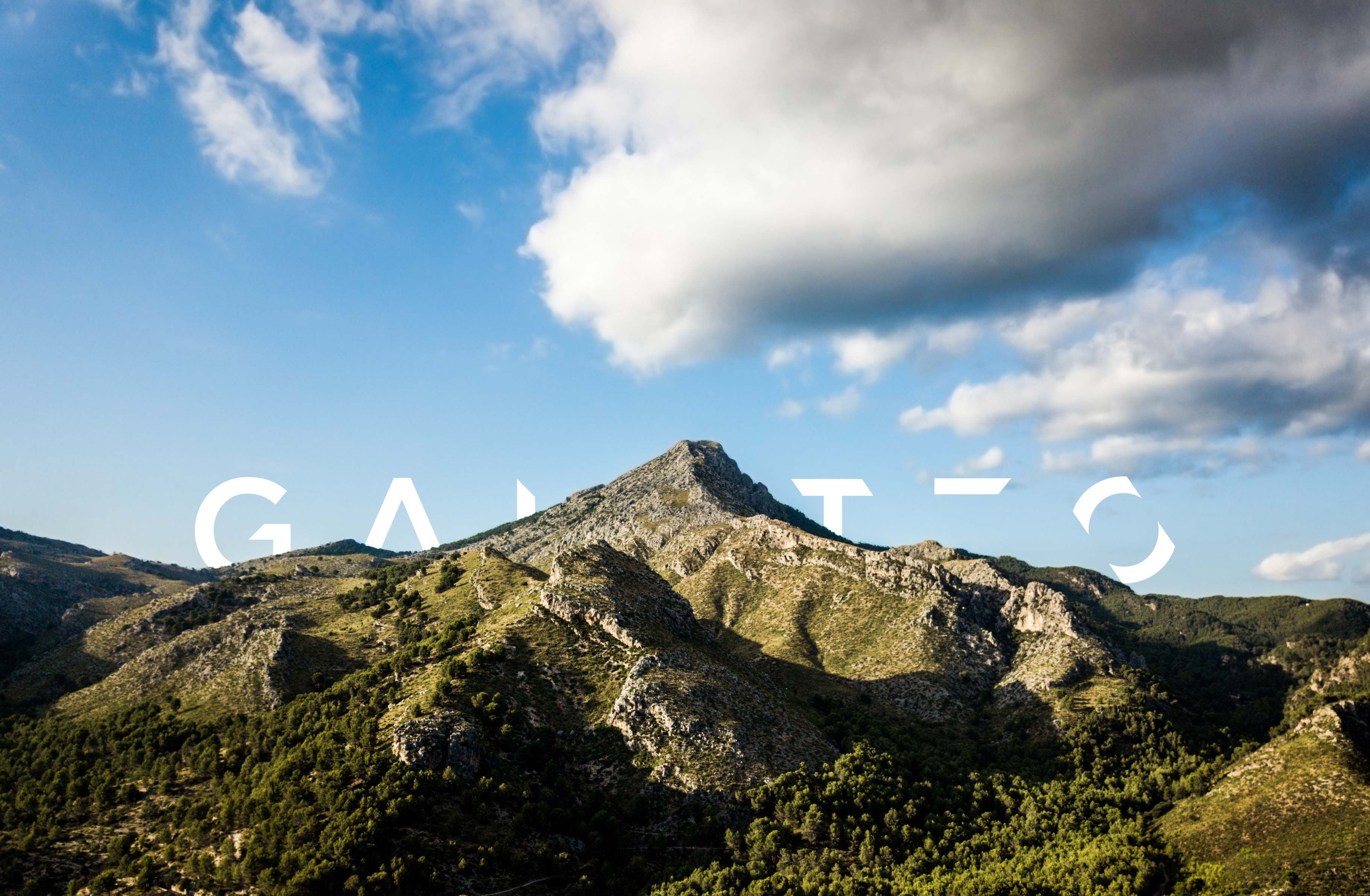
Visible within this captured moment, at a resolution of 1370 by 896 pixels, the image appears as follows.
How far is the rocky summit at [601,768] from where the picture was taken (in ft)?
282

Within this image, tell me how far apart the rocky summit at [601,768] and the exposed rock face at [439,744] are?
336mm

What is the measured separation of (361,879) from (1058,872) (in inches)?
3487

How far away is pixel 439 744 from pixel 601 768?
25.6 m

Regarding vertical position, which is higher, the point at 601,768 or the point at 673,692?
the point at 673,692

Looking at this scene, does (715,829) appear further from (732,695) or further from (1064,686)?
(1064,686)

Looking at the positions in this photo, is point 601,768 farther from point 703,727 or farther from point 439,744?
point 439,744

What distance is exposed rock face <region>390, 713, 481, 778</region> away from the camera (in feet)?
313

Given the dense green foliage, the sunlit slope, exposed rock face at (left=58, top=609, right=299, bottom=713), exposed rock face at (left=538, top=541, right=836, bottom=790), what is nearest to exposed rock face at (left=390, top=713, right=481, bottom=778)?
exposed rock face at (left=538, top=541, right=836, bottom=790)

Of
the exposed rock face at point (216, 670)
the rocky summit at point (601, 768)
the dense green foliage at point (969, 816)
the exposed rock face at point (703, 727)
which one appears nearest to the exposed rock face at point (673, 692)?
the exposed rock face at point (703, 727)

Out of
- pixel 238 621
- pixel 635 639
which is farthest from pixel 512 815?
pixel 238 621

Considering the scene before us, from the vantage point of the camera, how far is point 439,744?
318ft

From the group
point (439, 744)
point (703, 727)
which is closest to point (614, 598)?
point (703, 727)

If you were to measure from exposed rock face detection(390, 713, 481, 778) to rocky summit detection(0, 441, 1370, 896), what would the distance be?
1.10 feet

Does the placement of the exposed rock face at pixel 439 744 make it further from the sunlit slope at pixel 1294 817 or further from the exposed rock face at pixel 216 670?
the sunlit slope at pixel 1294 817
